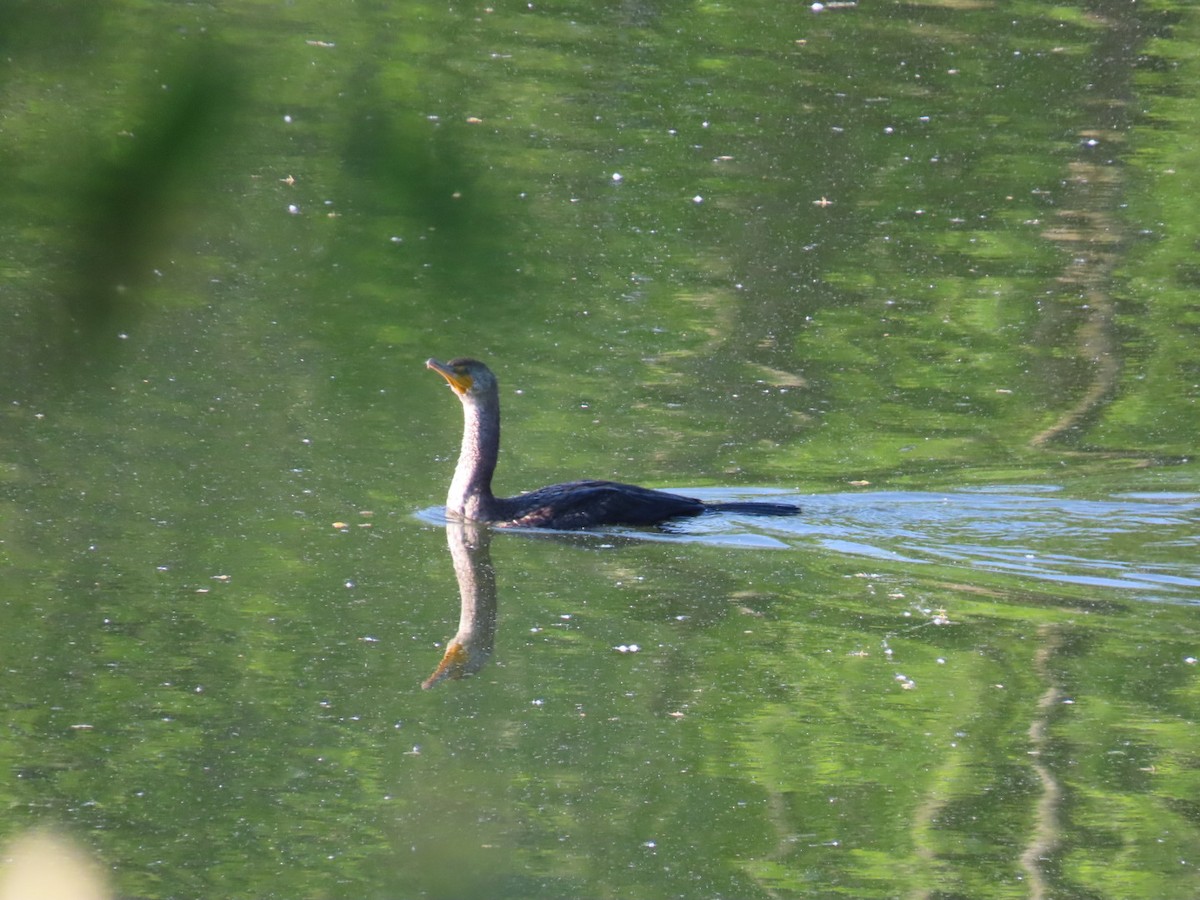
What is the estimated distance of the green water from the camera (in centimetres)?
198

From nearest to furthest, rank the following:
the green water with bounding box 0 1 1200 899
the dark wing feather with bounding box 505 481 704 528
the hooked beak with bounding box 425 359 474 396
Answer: the green water with bounding box 0 1 1200 899 < the dark wing feather with bounding box 505 481 704 528 < the hooked beak with bounding box 425 359 474 396

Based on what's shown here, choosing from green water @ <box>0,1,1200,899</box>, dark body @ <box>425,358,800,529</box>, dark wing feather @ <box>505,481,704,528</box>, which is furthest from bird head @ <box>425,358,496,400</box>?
dark wing feather @ <box>505,481,704,528</box>

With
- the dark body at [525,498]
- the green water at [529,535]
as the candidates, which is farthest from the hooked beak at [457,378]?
the green water at [529,535]

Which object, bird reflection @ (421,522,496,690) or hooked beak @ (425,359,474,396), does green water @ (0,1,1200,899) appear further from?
hooked beak @ (425,359,474,396)

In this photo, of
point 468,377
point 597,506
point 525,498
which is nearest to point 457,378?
point 468,377

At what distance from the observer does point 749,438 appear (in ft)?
31.9

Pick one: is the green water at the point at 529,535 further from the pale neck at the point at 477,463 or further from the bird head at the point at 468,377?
the bird head at the point at 468,377

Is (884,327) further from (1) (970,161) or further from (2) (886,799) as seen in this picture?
(2) (886,799)

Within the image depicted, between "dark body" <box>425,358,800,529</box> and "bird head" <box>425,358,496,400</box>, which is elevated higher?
"bird head" <box>425,358,496,400</box>

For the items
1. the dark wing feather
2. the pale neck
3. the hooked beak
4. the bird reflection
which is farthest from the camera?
the hooked beak

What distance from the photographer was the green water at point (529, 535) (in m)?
1.98

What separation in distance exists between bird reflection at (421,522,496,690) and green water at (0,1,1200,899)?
2.0 inches

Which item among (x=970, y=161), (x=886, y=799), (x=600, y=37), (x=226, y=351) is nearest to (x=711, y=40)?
(x=600, y=37)

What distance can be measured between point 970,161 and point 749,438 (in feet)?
21.9
